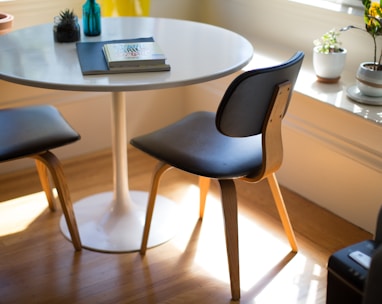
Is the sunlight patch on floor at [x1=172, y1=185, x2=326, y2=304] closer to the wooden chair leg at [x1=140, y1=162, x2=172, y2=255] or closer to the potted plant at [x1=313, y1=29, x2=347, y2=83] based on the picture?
the wooden chair leg at [x1=140, y1=162, x2=172, y2=255]

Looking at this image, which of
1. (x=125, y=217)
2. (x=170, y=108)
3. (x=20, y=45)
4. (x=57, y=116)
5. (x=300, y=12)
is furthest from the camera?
(x=170, y=108)

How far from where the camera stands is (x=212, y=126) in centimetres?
212

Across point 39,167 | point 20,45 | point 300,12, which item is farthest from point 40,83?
point 300,12

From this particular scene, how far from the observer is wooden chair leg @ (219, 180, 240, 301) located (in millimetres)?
1895

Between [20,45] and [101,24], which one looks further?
[101,24]

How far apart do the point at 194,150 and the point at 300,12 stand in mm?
1030

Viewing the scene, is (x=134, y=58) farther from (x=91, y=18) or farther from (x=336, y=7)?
(x=336, y=7)

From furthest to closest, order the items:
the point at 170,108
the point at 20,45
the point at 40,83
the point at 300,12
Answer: the point at 170,108 → the point at 300,12 → the point at 20,45 → the point at 40,83

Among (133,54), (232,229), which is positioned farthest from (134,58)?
(232,229)

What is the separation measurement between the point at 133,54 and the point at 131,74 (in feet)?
0.33

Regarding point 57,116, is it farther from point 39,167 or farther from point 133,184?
point 133,184

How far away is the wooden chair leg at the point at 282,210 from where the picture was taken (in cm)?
210

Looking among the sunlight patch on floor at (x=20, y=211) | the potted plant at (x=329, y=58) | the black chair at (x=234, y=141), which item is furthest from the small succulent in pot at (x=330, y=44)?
the sunlight patch on floor at (x=20, y=211)

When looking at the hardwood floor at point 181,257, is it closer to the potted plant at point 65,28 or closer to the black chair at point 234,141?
the black chair at point 234,141
